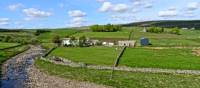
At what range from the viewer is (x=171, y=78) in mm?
70125

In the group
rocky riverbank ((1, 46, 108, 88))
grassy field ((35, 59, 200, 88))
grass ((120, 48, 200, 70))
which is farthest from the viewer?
grass ((120, 48, 200, 70))

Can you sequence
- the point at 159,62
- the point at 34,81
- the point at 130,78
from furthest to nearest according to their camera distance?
1. the point at 159,62
2. the point at 130,78
3. the point at 34,81

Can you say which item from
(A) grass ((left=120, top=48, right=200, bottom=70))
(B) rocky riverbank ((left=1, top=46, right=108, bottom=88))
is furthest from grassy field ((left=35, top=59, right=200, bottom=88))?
(A) grass ((left=120, top=48, right=200, bottom=70))

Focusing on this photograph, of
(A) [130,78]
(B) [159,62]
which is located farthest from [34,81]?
(B) [159,62]

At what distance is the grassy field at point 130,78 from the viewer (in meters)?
61.9

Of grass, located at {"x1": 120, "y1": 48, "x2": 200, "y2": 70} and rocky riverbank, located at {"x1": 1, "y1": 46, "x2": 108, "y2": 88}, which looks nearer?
rocky riverbank, located at {"x1": 1, "y1": 46, "x2": 108, "y2": 88}

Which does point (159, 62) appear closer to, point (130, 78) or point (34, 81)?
point (130, 78)

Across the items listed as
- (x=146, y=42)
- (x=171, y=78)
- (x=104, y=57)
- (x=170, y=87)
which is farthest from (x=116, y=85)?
(x=146, y=42)

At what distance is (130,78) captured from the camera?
70250mm

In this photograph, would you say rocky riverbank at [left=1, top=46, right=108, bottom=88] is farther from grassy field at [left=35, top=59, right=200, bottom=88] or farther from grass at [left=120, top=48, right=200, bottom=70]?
grass at [left=120, top=48, right=200, bottom=70]

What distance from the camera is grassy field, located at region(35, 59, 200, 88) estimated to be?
61906mm

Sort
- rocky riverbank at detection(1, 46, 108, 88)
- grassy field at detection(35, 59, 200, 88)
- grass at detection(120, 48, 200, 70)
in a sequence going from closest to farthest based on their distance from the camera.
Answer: grassy field at detection(35, 59, 200, 88)
rocky riverbank at detection(1, 46, 108, 88)
grass at detection(120, 48, 200, 70)

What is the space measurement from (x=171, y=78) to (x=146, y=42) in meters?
86.2

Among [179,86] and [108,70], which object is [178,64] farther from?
[179,86]
